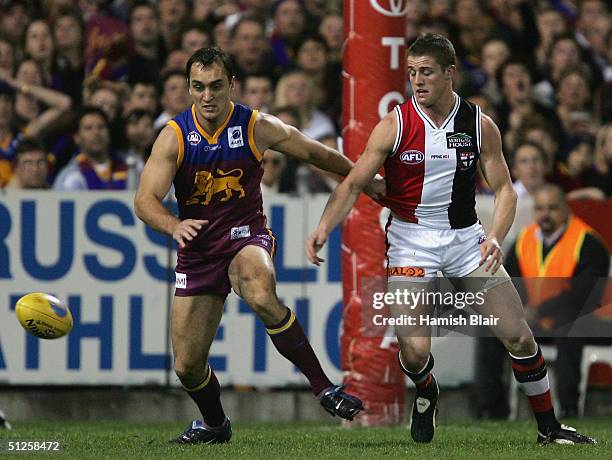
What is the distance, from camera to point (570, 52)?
14.4m

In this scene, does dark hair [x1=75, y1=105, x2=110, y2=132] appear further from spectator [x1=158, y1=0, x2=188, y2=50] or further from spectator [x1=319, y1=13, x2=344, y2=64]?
spectator [x1=319, y1=13, x2=344, y2=64]

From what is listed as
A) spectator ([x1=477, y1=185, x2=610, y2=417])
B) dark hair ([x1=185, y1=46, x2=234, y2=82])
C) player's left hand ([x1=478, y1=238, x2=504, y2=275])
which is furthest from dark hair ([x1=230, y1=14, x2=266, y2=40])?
player's left hand ([x1=478, y1=238, x2=504, y2=275])

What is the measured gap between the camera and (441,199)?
322 inches

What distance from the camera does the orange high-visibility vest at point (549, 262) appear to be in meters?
11.1

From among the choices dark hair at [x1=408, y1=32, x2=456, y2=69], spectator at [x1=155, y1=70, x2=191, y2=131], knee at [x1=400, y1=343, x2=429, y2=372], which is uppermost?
A: dark hair at [x1=408, y1=32, x2=456, y2=69]

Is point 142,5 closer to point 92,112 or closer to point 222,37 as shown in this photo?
point 222,37

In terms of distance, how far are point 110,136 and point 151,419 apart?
267 centimetres

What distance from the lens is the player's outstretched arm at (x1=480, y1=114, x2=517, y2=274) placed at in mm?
7680

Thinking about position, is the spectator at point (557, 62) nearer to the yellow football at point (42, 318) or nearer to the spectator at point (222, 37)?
the spectator at point (222, 37)

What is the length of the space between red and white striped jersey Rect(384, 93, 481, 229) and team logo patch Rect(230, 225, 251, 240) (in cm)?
92

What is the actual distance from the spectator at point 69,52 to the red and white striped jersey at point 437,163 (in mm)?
6145

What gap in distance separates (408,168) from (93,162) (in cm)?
448

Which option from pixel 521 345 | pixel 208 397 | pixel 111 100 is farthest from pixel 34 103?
pixel 521 345

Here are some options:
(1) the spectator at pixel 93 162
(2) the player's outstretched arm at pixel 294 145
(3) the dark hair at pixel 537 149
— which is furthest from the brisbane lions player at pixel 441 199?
(1) the spectator at pixel 93 162
